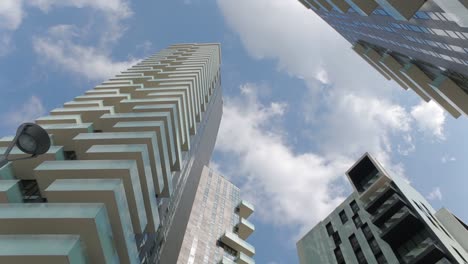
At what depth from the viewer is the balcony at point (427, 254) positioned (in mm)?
32219

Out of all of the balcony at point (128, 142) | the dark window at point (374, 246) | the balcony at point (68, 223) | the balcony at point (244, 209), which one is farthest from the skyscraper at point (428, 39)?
the balcony at point (244, 209)

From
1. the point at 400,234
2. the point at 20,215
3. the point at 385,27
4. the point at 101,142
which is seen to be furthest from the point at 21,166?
the point at 400,234

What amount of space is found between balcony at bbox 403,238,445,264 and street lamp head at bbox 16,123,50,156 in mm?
37231

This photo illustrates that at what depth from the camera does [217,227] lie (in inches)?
1906

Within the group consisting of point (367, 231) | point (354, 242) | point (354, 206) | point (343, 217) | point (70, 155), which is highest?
point (70, 155)

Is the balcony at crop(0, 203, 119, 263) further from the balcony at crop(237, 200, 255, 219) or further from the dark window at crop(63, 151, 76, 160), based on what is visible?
the balcony at crop(237, 200, 255, 219)

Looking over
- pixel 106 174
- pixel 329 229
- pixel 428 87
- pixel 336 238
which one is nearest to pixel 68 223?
pixel 106 174

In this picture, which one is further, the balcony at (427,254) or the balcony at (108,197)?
the balcony at (427,254)

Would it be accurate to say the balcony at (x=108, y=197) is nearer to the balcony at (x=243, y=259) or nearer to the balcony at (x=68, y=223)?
the balcony at (x=68, y=223)

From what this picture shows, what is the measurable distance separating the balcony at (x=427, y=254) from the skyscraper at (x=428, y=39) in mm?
13654

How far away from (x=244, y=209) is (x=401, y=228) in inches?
1099

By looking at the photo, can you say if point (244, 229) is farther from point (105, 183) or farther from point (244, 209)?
point (105, 183)

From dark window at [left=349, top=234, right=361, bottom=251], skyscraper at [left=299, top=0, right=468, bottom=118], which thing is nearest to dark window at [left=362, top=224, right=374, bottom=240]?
dark window at [left=349, top=234, right=361, bottom=251]

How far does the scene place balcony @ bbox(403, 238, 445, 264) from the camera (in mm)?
32219
